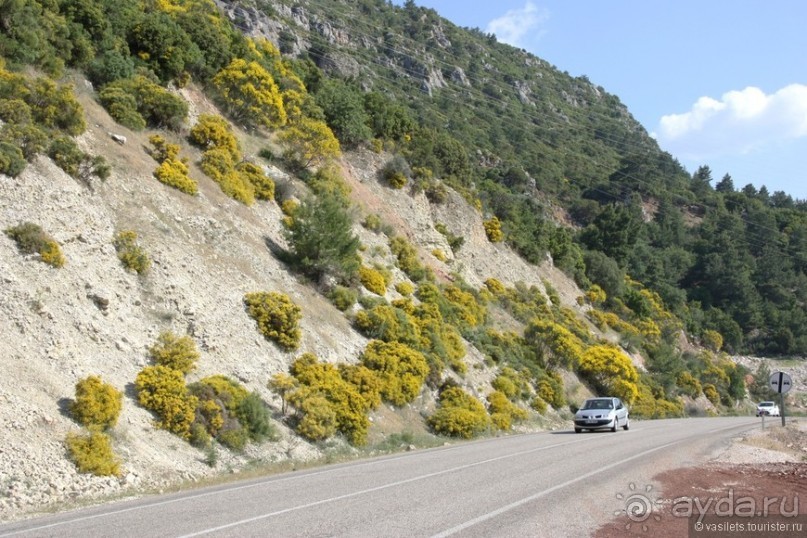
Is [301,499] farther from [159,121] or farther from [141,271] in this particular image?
[159,121]

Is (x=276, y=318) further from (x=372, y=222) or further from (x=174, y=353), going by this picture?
(x=372, y=222)

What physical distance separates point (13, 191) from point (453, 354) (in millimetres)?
19802

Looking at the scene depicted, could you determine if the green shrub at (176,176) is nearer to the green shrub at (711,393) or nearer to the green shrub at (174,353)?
→ the green shrub at (174,353)

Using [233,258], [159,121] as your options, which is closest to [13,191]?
[233,258]

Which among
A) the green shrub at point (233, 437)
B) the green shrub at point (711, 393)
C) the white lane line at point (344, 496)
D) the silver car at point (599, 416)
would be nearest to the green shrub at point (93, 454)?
the green shrub at point (233, 437)

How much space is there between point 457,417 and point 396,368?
10.0 feet

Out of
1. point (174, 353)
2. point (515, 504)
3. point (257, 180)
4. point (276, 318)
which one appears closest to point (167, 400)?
point (174, 353)

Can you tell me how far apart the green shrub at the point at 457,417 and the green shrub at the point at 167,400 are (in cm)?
1134

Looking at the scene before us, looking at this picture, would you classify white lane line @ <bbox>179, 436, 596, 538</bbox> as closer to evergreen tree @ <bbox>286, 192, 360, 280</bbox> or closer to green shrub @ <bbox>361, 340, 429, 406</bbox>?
green shrub @ <bbox>361, 340, 429, 406</bbox>

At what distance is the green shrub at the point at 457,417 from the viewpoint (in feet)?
87.2

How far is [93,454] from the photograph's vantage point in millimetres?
14102

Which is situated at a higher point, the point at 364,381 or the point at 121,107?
the point at 121,107

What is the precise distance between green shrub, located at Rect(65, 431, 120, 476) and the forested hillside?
56 mm

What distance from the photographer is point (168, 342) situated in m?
19.7
